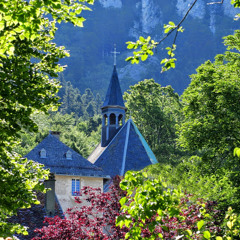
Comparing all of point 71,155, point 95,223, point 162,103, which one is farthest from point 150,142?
point 95,223

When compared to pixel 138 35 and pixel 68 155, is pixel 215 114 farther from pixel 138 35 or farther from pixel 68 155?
pixel 138 35

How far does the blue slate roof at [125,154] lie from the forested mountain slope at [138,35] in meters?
130

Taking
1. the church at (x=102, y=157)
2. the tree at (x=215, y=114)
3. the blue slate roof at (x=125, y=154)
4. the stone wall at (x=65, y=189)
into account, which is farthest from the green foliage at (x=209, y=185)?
the blue slate roof at (x=125, y=154)

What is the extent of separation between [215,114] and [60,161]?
40.5 ft

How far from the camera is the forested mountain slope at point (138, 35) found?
571ft

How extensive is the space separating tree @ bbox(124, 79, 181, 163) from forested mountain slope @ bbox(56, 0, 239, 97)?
114615 mm

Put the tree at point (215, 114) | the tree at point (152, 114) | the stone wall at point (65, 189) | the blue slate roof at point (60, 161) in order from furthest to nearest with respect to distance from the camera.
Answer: the tree at point (152, 114) → the blue slate roof at point (60, 161) → the stone wall at point (65, 189) → the tree at point (215, 114)

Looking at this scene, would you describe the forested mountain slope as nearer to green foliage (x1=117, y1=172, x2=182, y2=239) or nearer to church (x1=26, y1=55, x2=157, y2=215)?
church (x1=26, y1=55, x2=157, y2=215)

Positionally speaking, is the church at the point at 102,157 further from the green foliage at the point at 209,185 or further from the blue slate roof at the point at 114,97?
the green foliage at the point at 209,185

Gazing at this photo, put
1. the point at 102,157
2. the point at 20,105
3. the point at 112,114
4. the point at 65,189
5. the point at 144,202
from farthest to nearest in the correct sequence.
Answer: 1. the point at 112,114
2. the point at 102,157
3. the point at 65,189
4. the point at 20,105
5. the point at 144,202

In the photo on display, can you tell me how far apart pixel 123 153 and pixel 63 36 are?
521 ft

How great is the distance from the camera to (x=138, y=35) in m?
183

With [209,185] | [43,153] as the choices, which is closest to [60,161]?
[43,153]

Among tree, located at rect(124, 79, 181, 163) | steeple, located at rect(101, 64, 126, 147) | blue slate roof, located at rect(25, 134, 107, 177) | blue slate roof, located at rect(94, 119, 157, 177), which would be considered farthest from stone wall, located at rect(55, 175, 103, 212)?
tree, located at rect(124, 79, 181, 163)
